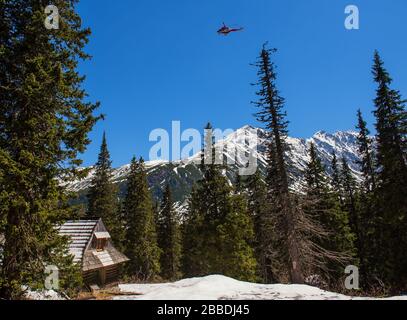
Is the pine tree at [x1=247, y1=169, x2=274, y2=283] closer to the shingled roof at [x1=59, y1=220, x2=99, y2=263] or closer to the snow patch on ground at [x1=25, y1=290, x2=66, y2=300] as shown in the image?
the shingled roof at [x1=59, y1=220, x2=99, y2=263]

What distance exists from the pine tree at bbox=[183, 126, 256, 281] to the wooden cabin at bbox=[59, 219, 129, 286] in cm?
840

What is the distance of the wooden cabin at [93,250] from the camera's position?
25.4 m

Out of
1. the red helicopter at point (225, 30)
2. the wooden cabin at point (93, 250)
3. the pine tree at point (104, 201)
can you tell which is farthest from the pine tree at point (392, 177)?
the pine tree at point (104, 201)

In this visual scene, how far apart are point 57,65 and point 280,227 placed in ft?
59.0

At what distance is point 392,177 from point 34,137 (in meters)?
25.6

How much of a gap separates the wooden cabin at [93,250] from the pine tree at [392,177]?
75.9 ft

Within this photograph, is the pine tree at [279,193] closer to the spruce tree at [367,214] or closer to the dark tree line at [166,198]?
the dark tree line at [166,198]

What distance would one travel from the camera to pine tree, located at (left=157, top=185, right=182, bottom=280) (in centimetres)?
5488

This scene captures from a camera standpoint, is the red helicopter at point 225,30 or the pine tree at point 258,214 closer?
the red helicopter at point 225,30

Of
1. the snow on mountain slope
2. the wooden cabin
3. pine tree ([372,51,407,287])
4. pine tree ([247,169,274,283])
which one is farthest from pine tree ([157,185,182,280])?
the snow on mountain slope

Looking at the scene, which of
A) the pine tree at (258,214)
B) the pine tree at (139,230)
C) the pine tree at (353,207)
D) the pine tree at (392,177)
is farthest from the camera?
the pine tree at (139,230)

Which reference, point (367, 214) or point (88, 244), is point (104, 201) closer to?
point (88, 244)

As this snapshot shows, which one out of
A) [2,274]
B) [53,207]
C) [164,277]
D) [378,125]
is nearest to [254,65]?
[378,125]
